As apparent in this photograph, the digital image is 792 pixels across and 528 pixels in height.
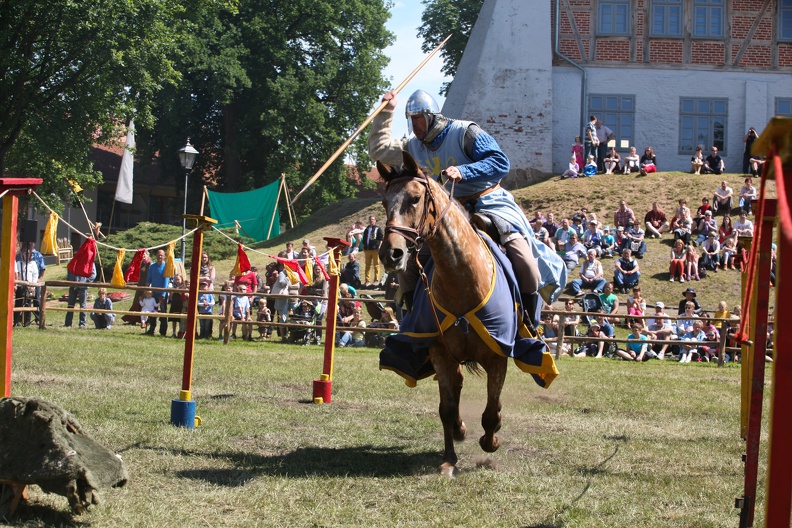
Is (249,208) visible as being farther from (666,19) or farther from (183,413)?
(183,413)

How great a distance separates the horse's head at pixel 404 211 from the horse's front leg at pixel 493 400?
1291 millimetres

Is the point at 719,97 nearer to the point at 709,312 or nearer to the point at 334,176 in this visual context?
the point at 709,312

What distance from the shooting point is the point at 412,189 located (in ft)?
20.3

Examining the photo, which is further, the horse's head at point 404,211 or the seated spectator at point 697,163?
the seated spectator at point 697,163

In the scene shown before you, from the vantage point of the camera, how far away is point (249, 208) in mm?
31781

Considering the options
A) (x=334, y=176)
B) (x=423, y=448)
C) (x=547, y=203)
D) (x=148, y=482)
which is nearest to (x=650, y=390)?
(x=423, y=448)

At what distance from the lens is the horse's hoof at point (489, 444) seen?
7.05 m

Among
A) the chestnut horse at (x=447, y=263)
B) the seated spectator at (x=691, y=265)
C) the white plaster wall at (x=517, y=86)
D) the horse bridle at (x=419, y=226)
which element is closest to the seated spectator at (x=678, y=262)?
the seated spectator at (x=691, y=265)

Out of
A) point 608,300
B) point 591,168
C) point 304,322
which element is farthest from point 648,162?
point 304,322

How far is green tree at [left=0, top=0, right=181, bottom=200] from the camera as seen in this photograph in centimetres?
2658

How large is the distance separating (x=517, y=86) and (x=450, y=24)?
15.3m

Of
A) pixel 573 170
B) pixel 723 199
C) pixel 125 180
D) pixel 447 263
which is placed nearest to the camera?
pixel 447 263

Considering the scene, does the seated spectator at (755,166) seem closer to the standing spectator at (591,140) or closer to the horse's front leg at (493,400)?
the standing spectator at (591,140)

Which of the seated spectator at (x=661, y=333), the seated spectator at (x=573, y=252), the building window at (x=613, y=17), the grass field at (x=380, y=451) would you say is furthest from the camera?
the building window at (x=613, y=17)
